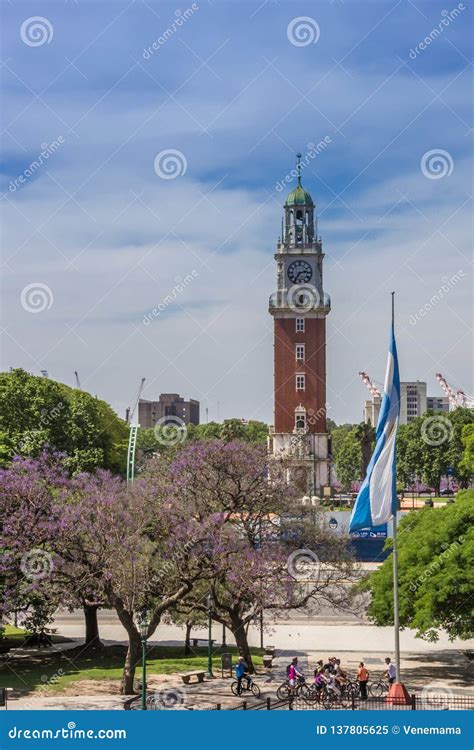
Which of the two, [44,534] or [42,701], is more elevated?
[44,534]

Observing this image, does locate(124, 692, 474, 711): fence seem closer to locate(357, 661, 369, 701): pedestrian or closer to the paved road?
locate(357, 661, 369, 701): pedestrian

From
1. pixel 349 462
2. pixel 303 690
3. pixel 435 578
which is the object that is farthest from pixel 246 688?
pixel 349 462

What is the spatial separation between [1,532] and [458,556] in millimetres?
14565

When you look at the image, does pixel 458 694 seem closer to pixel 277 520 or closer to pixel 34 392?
pixel 277 520

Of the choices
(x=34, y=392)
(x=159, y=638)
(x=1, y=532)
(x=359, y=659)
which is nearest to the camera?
(x=1, y=532)

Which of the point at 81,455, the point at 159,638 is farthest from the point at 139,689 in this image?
the point at 81,455

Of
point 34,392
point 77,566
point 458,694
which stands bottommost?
point 458,694

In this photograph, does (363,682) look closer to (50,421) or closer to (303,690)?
(303,690)

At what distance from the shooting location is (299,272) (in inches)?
4779

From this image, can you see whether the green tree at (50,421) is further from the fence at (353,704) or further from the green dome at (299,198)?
the green dome at (299,198)

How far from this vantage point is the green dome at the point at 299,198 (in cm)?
12169

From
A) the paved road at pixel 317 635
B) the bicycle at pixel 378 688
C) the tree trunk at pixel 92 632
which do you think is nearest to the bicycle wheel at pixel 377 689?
the bicycle at pixel 378 688

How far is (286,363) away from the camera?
118125mm

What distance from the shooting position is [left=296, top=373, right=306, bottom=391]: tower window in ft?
385
